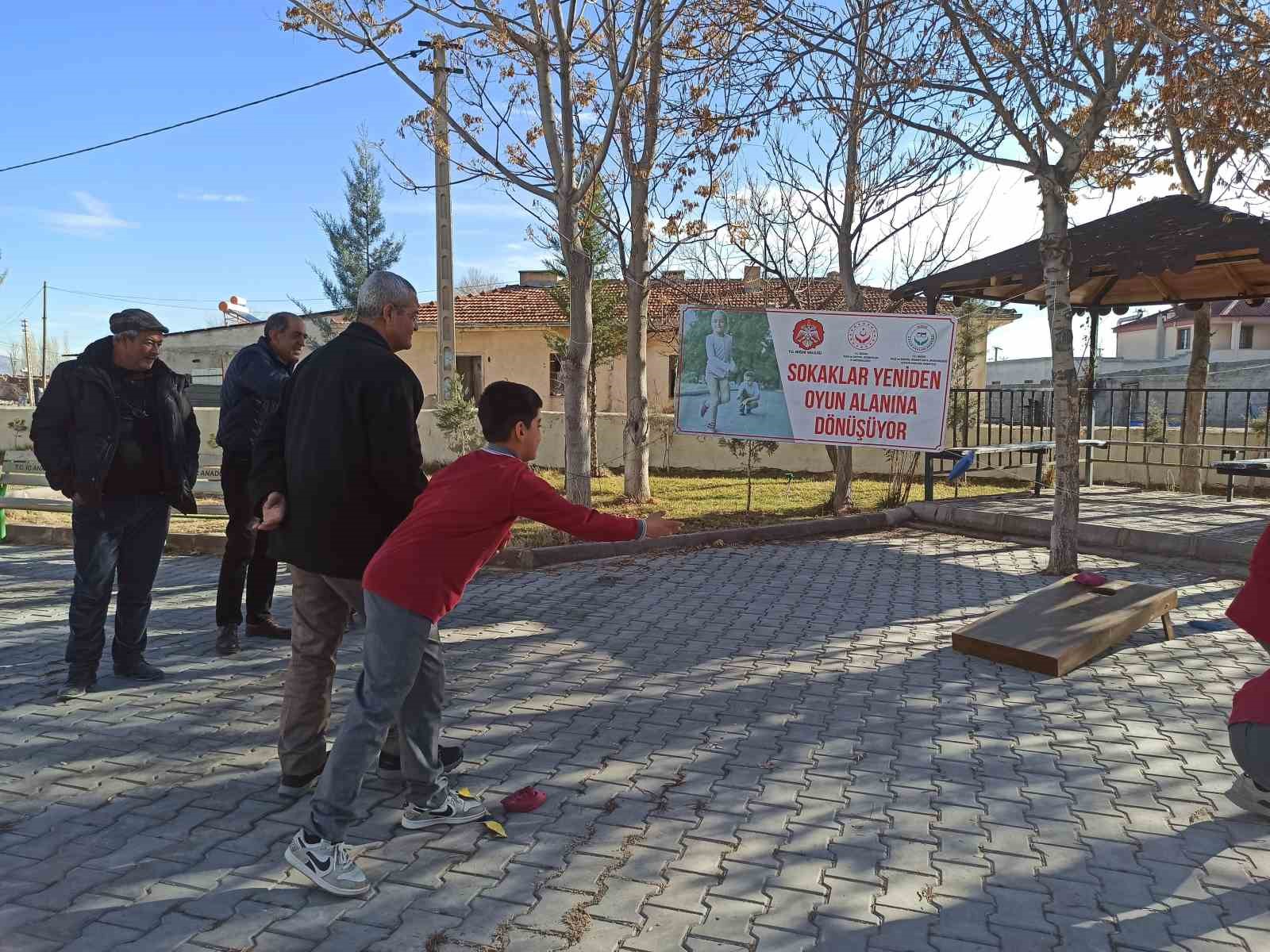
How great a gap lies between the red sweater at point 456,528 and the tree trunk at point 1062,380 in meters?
6.38

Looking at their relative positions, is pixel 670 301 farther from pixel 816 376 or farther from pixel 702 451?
pixel 816 376

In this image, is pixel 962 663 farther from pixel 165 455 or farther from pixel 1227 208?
pixel 1227 208

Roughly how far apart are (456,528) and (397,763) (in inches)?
51.2

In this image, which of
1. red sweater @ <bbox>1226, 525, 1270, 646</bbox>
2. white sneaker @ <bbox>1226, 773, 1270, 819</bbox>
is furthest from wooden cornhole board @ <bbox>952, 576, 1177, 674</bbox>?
red sweater @ <bbox>1226, 525, 1270, 646</bbox>

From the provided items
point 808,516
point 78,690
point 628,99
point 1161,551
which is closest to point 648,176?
point 628,99

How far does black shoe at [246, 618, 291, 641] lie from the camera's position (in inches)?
242

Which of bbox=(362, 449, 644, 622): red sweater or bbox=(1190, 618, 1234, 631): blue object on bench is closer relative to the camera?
bbox=(362, 449, 644, 622): red sweater

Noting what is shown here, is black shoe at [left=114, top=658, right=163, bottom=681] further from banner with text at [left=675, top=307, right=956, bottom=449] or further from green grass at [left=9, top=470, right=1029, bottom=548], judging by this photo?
banner with text at [left=675, top=307, right=956, bottom=449]

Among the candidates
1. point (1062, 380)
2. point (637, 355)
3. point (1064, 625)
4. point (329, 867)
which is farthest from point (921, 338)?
point (329, 867)

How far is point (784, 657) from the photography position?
230 inches

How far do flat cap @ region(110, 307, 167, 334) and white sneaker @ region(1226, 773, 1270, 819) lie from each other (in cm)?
524

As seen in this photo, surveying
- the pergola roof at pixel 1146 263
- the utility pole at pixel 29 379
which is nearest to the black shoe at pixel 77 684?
the pergola roof at pixel 1146 263

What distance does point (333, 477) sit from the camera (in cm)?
337

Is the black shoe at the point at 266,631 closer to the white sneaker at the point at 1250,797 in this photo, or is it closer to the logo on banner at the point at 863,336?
the white sneaker at the point at 1250,797
